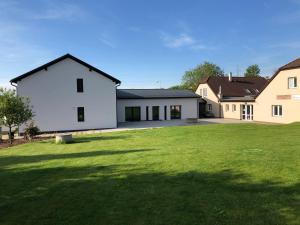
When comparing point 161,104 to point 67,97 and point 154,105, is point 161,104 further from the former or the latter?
point 67,97

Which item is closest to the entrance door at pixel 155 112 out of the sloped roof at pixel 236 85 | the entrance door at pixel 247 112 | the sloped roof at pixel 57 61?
the sloped roof at pixel 57 61

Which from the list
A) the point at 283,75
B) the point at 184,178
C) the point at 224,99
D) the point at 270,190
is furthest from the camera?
the point at 224,99

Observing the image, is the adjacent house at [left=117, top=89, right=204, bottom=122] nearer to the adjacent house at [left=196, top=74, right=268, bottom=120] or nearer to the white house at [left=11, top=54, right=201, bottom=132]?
the adjacent house at [left=196, top=74, right=268, bottom=120]

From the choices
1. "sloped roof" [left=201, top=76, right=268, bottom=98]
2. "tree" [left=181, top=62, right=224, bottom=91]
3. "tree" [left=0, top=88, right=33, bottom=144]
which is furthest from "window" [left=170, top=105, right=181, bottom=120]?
"tree" [left=181, top=62, right=224, bottom=91]

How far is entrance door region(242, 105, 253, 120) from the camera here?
38031 mm


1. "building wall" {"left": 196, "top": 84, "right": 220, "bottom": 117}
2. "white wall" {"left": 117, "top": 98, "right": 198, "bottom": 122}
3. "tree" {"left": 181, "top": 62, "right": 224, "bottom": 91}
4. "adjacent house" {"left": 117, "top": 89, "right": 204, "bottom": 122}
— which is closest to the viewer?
"white wall" {"left": 117, "top": 98, "right": 198, "bottom": 122}

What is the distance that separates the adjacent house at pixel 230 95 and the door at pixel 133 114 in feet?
42.8

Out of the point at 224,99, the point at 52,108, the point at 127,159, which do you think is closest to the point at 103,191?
the point at 127,159

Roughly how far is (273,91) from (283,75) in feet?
7.48

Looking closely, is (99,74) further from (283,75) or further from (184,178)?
(184,178)

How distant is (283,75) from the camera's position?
32.2 meters

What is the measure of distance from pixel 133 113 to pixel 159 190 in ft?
104

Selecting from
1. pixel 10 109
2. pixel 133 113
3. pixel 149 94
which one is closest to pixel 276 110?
pixel 149 94

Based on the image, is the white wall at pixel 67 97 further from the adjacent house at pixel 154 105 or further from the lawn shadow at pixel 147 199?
the lawn shadow at pixel 147 199
